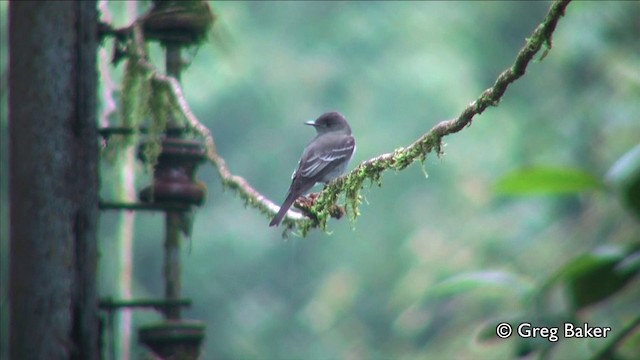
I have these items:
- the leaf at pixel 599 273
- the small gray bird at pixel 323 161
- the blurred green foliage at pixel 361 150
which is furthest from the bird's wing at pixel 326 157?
the blurred green foliage at pixel 361 150

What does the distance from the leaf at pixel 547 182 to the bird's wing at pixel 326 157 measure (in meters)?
2.03

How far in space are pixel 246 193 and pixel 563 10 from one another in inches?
63.4

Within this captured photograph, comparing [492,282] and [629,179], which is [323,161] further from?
[629,179]

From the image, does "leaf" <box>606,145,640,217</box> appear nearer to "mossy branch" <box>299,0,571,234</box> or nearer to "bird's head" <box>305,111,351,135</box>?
"mossy branch" <box>299,0,571,234</box>

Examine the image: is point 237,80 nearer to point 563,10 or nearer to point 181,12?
point 181,12

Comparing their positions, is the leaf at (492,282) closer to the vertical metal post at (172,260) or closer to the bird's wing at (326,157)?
the vertical metal post at (172,260)

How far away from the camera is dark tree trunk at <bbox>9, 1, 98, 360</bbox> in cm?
296

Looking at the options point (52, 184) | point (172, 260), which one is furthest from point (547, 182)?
point (52, 184)

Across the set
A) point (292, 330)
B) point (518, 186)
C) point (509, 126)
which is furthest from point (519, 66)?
point (292, 330)

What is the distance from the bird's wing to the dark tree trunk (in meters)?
2.38

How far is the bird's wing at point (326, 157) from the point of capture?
544cm

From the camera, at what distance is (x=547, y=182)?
3.31 metres

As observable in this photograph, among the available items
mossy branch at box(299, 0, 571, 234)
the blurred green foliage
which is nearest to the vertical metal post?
mossy branch at box(299, 0, 571, 234)

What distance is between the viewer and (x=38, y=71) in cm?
300
